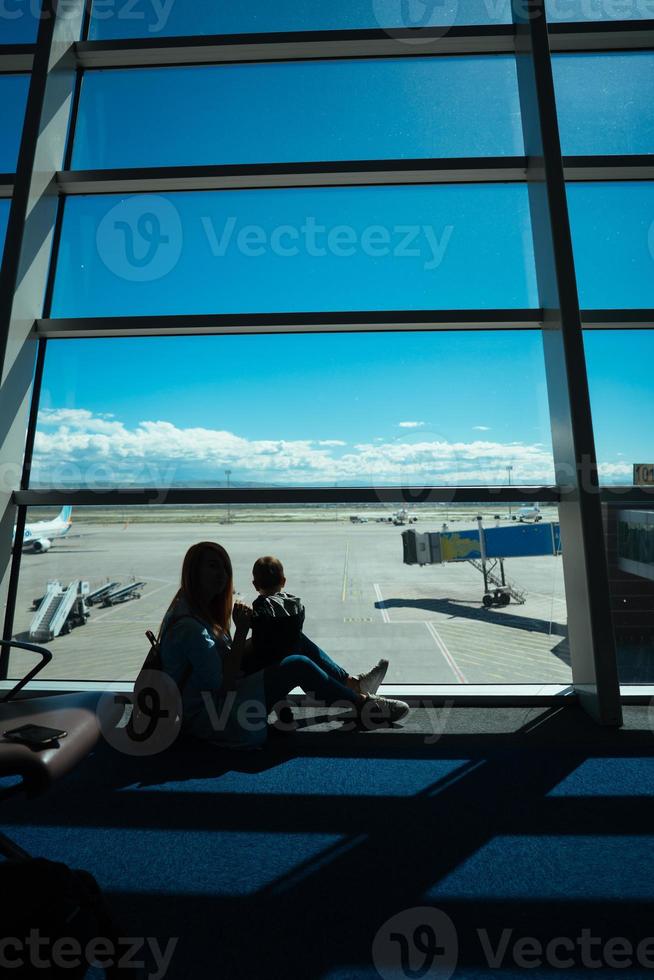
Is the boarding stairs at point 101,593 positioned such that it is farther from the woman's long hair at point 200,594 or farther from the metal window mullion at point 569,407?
the metal window mullion at point 569,407

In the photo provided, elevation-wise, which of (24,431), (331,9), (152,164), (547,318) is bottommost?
(24,431)

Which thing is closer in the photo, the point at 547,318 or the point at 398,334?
the point at 547,318

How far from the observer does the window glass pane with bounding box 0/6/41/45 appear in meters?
3.84

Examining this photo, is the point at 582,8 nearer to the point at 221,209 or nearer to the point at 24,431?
the point at 221,209

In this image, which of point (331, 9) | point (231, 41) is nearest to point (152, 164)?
point (231, 41)

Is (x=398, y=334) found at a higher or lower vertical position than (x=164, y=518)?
higher

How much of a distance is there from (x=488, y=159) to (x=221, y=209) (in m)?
1.63

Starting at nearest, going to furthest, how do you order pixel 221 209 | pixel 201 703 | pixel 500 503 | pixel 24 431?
1. pixel 201 703
2. pixel 500 503
3. pixel 24 431
4. pixel 221 209

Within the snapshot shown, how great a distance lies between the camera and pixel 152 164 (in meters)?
3.73

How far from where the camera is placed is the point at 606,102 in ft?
12.2

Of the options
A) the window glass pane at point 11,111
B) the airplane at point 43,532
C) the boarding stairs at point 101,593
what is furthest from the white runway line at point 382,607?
the window glass pane at point 11,111

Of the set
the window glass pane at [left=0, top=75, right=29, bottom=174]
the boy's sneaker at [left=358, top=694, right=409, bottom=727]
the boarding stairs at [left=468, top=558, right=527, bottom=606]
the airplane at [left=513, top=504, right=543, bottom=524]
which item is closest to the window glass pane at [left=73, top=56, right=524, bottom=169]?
the window glass pane at [left=0, top=75, right=29, bottom=174]

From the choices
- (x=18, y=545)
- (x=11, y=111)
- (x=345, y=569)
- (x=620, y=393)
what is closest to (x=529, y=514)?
(x=620, y=393)

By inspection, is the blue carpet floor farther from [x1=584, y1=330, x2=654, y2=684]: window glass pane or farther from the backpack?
[x1=584, y1=330, x2=654, y2=684]: window glass pane
